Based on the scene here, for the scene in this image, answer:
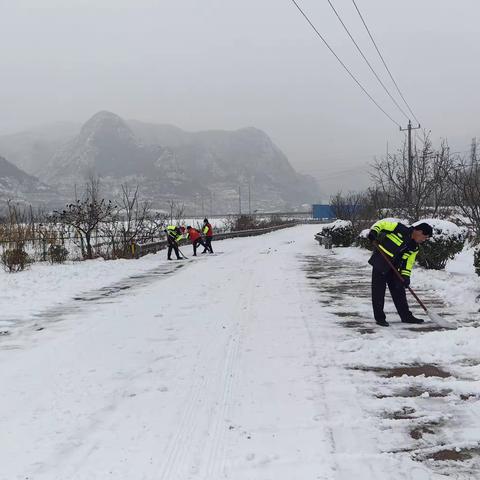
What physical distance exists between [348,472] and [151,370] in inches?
108

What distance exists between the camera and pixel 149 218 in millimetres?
25891

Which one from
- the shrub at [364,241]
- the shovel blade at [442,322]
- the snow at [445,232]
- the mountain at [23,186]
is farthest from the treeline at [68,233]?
the mountain at [23,186]

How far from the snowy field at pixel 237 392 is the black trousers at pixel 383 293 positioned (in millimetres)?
277

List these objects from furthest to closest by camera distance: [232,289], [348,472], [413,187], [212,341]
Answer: [413,187] < [232,289] < [212,341] < [348,472]

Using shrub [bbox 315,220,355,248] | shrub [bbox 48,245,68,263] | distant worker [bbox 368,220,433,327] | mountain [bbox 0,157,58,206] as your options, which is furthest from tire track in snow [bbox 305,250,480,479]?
mountain [bbox 0,157,58,206]

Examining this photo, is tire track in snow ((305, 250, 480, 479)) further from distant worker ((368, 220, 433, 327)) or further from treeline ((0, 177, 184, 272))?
treeline ((0, 177, 184, 272))

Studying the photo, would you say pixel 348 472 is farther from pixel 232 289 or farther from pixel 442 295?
pixel 232 289

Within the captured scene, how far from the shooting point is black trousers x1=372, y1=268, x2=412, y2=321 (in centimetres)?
766

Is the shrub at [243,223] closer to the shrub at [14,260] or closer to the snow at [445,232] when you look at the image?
the shrub at [14,260]

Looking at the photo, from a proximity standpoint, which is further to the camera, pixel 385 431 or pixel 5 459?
pixel 385 431

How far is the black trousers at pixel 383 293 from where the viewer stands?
7.66m

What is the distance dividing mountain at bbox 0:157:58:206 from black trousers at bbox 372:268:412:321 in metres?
175

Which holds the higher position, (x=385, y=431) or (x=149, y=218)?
(x=149, y=218)

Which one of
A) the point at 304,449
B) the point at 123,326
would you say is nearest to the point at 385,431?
the point at 304,449
